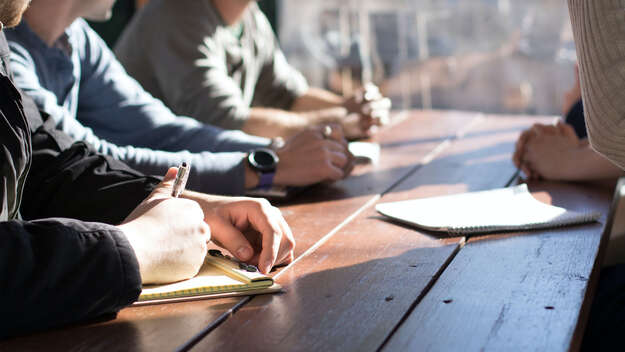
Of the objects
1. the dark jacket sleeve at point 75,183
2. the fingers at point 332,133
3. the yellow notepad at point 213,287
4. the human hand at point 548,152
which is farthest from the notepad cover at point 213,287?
the human hand at point 548,152

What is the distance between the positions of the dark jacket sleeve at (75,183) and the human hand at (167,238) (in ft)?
0.69

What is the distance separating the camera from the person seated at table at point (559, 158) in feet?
5.37

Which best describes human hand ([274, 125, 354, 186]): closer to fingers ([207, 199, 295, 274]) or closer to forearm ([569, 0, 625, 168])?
fingers ([207, 199, 295, 274])

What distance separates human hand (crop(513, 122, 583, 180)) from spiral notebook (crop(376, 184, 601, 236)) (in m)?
0.23

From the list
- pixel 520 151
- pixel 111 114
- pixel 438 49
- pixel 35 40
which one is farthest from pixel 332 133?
pixel 438 49

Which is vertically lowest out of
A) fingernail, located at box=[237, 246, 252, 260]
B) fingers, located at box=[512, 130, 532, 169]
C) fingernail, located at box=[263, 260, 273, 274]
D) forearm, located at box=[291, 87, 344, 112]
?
forearm, located at box=[291, 87, 344, 112]

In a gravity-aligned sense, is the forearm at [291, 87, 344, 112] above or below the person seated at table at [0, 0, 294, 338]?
below

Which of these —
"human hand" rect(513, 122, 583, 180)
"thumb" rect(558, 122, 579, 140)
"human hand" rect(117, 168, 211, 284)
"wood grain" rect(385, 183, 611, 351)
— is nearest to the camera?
"wood grain" rect(385, 183, 611, 351)

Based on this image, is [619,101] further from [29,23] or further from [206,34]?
[206,34]

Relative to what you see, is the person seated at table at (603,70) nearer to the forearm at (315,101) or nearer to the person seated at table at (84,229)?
the person seated at table at (84,229)

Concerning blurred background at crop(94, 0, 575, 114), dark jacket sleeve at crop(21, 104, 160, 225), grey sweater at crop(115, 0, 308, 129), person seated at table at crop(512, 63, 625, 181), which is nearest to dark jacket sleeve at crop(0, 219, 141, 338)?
dark jacket sleeve at crop(21, 104, 160, 225)

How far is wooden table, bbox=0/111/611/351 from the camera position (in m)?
0.78

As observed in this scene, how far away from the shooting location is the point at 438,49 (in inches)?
246

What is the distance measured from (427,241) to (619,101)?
Answer: 35 cm
